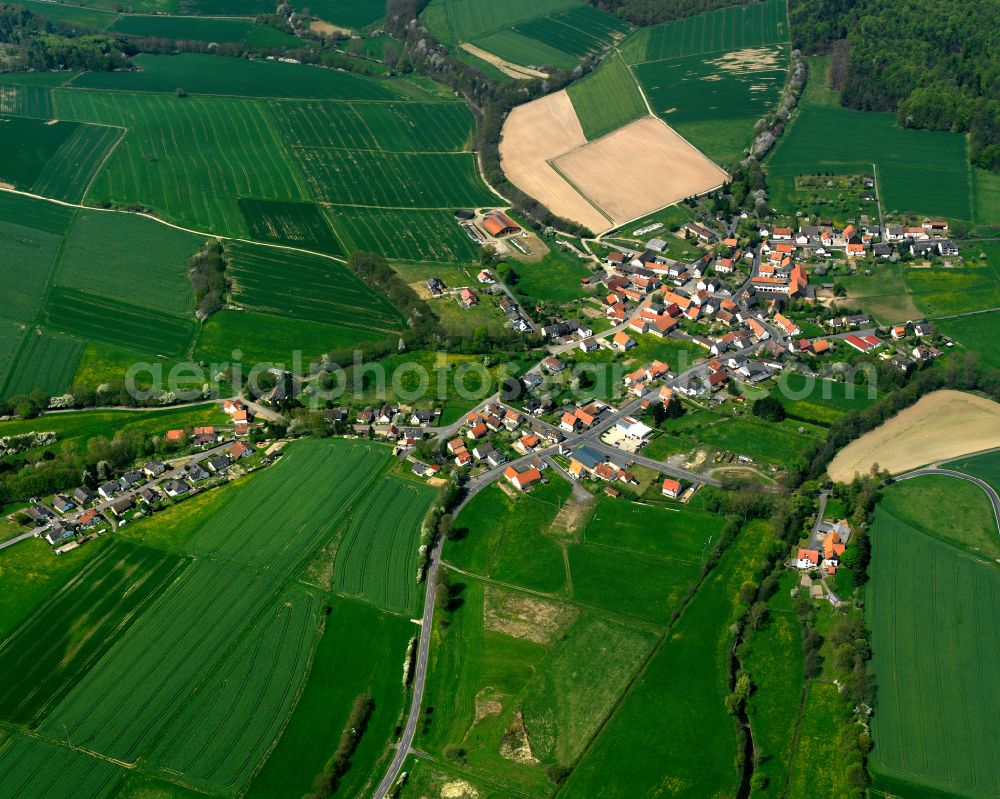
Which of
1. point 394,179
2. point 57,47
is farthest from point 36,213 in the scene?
point 57,47

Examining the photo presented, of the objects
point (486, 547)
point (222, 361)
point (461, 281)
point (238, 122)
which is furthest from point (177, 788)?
point (238, 122)

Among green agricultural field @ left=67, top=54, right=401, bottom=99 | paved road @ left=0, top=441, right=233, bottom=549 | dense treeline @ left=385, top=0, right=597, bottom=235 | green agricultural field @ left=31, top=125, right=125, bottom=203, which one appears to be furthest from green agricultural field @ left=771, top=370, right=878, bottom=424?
green agricultural field @ left=31, top=125, right=125, bottom=203

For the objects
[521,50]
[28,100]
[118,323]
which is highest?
[521,50]

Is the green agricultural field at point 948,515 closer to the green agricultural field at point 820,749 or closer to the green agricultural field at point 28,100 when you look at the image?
the green agricultural field at point 820,749

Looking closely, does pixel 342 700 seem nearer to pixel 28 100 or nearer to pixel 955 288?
pixel 955 288

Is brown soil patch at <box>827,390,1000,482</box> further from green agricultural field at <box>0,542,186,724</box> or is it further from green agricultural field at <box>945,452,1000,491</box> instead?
green agricultural field at <box>0,542,186,724</box>

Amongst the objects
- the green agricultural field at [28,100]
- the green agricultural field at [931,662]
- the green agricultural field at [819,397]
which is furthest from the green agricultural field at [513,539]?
the green agricultural field at [28,100]
